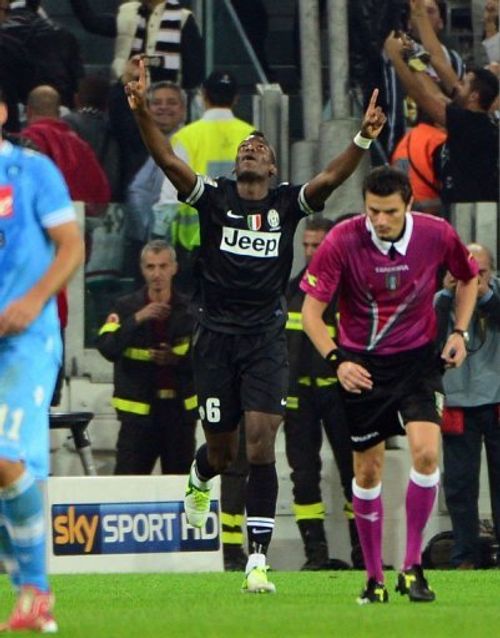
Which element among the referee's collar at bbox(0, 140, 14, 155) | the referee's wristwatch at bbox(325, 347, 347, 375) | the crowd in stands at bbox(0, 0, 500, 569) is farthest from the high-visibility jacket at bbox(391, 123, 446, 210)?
the referee's collar at bbox(0, 140, 14, 155)

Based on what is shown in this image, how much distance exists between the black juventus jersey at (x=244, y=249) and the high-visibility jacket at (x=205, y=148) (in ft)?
14.3

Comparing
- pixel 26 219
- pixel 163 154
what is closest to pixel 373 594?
pixel 163 154

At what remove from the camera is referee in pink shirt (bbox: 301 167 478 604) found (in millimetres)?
10555

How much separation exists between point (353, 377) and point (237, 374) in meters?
1.50

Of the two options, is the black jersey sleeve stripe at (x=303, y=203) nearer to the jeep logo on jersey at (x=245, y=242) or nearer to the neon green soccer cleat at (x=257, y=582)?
the jeep logo on jersey at (x=245, y=242)

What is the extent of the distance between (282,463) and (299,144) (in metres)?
2.67

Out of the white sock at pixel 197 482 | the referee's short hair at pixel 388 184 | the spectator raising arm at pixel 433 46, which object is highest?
the spectator raising arm at pixel 433 46

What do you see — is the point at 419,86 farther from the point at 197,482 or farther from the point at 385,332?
the point at 385,332

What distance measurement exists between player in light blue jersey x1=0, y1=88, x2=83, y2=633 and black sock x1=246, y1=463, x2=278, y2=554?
3353 mm

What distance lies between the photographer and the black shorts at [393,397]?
34.8 feet

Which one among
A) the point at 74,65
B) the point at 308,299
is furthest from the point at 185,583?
the point at 74,65

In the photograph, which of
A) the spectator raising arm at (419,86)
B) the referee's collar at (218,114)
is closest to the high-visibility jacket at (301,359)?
the referee's collar at (218,114)

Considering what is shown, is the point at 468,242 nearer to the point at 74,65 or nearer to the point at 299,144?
the point at 299,144

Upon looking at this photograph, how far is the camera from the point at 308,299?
10.8 metres
